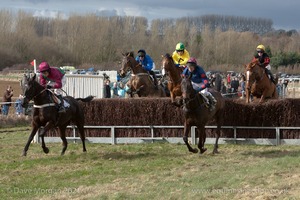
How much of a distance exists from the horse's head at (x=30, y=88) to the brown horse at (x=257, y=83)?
6246 millimetres

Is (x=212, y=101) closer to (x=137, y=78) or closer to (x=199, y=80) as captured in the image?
(x=199, y=80)

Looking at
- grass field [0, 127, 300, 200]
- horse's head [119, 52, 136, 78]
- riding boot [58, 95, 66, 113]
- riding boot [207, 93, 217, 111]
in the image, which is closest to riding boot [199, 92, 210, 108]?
riding boot [207, 93, 217, 111]

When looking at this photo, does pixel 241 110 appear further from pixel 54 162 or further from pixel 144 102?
pixel 54 162

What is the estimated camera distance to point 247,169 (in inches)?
436

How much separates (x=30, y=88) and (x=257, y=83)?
694cm

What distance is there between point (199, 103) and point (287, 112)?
3471 millimetres

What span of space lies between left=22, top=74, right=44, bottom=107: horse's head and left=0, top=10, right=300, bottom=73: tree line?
5612 centimetres

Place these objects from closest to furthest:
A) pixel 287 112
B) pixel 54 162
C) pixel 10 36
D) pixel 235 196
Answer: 1. pixel 235 196
2. pixel 54 162
3. pixel 287 112
4. pixel 10 36

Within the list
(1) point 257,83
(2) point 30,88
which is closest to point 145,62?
(1) point 257,83

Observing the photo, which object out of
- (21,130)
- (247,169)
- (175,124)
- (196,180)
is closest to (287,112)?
(175,124)

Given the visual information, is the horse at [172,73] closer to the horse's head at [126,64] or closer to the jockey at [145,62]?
the horse's head at [126,64]

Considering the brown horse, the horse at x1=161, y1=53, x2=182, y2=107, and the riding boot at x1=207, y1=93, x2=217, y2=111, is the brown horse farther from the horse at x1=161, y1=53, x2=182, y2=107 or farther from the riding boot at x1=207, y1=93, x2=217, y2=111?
the riding boot at x1=207, y1=93, x2=217, y2=111

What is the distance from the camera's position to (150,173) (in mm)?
11062

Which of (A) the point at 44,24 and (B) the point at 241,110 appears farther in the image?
(A) the point at 44,24
